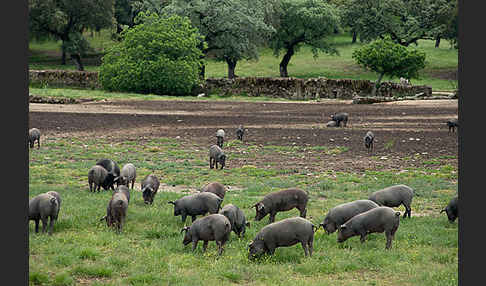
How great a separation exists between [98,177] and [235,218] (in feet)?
15.9

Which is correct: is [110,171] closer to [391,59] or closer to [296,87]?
[296,87]

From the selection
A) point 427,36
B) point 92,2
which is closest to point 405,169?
point 92,2

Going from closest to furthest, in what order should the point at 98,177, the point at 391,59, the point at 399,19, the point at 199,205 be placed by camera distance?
the point at 199,205 < the point at 98,177 < the point at 391,59 < the point at 399,19

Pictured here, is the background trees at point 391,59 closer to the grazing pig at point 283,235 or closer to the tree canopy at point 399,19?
the tree canopy at point 399,19

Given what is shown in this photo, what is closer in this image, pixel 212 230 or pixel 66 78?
pixel 212 230

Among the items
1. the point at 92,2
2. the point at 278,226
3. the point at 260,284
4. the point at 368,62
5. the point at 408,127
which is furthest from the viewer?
the point at 92,2

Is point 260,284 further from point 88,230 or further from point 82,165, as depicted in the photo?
point 82,165

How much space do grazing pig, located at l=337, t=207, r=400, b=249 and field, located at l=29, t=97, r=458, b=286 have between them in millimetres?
230

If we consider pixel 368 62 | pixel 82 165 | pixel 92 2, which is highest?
pixel 92 2

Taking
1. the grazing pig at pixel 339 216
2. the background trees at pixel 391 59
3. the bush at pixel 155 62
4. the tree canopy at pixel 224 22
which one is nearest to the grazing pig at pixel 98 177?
the grazing pig at pixel 339 216

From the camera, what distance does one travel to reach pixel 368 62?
160 feet

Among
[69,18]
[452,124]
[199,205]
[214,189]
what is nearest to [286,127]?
[452,124]

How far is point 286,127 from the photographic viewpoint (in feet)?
82.8

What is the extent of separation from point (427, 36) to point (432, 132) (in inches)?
1982
